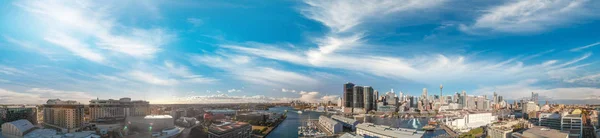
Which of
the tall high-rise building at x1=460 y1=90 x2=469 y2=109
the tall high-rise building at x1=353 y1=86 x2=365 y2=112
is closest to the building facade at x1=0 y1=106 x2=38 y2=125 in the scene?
the tall high-rise building at x1=353 y1=86 x2=365 y2=112

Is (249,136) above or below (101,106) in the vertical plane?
below

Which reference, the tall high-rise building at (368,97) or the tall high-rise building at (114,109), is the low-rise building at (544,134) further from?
the tall high-rise building at (368,97)

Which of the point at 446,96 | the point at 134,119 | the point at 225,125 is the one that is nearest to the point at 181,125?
the point at 134,119

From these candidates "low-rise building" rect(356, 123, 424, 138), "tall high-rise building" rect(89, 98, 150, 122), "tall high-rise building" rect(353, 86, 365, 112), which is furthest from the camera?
"tall high-rise building" rect(353, 86, 365, 112)

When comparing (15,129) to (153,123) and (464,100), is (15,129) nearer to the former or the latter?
(153,123)

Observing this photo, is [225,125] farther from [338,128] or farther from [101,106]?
[101,106]

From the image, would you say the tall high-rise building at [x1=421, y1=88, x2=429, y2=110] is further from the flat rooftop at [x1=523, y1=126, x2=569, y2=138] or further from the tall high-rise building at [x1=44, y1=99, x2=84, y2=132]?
the tall high-rise building at [x1=44, y1=99, x2=84, y2=132]

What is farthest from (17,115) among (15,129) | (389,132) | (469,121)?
(469,121)

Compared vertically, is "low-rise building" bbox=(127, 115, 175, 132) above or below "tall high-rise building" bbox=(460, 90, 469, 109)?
above
